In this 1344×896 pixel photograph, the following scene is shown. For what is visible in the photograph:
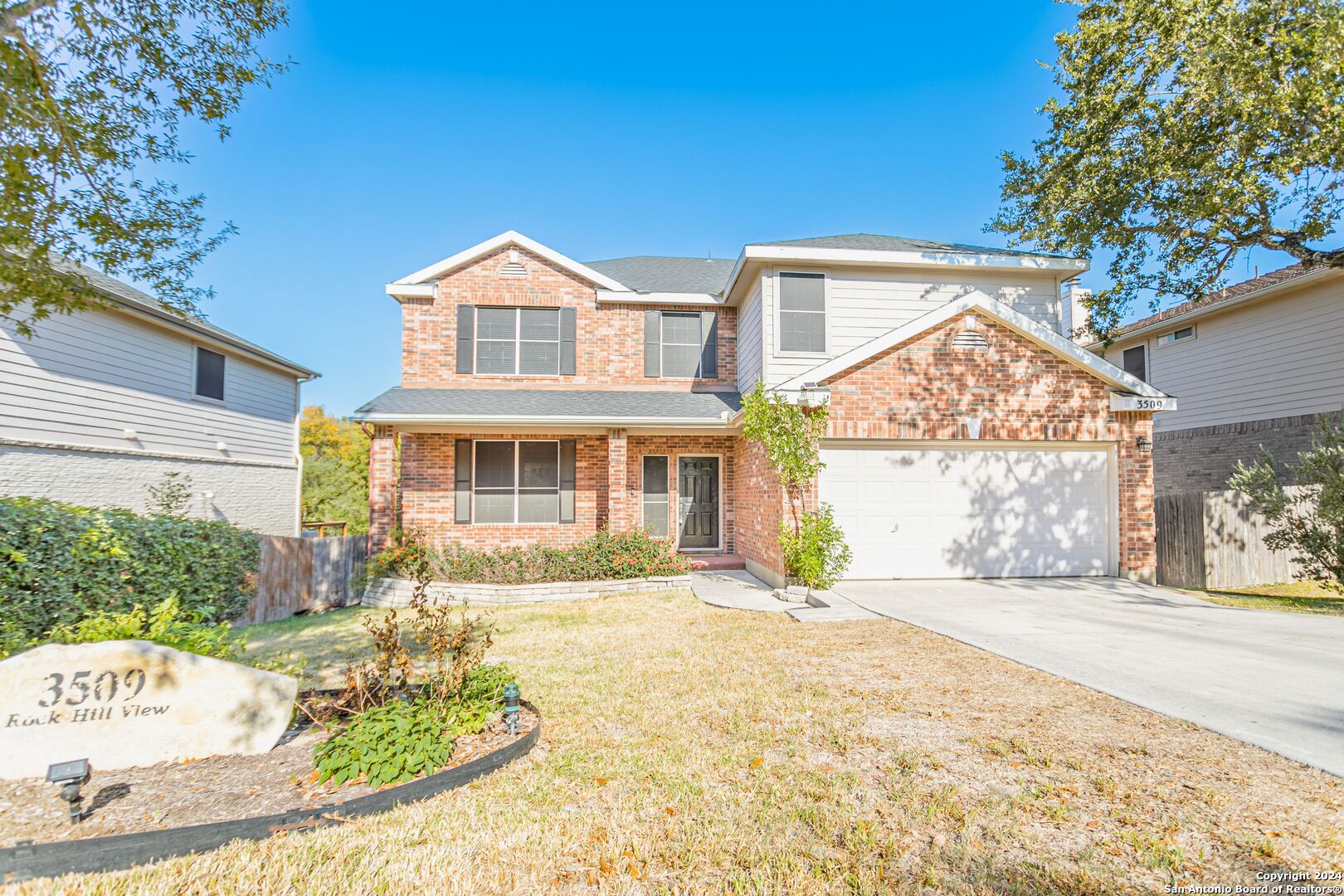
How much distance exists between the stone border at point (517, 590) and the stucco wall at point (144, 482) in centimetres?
488

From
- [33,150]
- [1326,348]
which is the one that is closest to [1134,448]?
[1326,348]

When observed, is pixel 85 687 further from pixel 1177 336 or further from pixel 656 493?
pixel 1177 336

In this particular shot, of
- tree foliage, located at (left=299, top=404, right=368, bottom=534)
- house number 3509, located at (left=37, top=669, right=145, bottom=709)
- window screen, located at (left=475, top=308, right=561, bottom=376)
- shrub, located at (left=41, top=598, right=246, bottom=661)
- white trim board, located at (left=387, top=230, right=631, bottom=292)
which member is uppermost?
white trim board, located at (left=387, top=230, right=631, bottom=292)

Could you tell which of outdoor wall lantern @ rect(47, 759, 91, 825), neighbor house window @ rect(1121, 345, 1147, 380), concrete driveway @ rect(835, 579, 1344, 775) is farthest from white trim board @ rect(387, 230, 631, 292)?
neighbor house window @ rect(1121, 345, 1147, 380)

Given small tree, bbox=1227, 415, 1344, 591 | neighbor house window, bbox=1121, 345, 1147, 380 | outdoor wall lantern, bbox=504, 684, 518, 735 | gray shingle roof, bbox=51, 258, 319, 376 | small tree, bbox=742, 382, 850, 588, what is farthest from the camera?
neighbor house window, bbox=1121, 345, 1147, 380

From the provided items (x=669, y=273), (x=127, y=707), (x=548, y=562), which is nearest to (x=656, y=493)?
(x=548, y=562)

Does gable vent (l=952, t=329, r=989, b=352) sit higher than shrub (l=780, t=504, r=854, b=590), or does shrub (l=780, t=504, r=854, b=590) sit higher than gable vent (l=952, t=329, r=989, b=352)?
gable vent (l=952, t=329, r=989, b=352)

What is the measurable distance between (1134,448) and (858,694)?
8.28m

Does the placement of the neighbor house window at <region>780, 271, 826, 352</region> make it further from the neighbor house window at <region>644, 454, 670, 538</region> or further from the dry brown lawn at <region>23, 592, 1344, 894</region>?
the dry brown lawn at <region>23, 592, 1344, 894</region>

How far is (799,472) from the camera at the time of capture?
919cm

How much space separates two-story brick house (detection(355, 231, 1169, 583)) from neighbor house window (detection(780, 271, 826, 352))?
1.4 inches

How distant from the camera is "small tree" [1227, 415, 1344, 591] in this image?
29.2 ft

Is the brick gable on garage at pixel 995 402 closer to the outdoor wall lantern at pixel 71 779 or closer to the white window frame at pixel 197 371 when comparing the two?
the outdoor wall lantern at pixel 71 779

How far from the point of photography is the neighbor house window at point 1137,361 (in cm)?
1700
